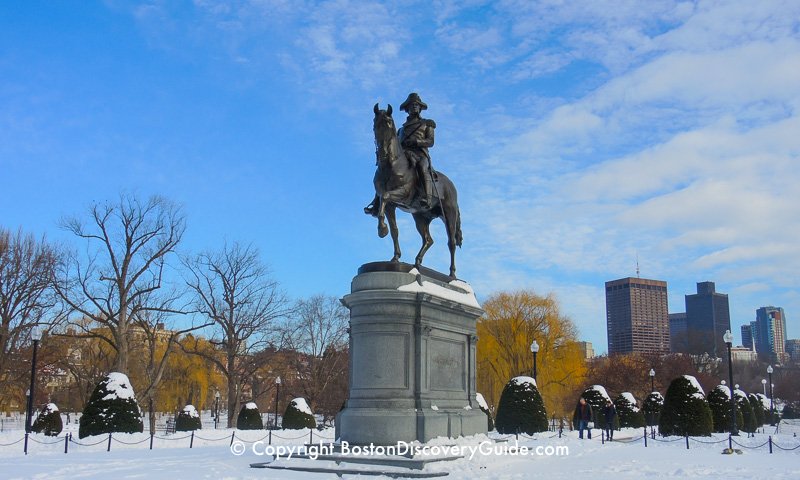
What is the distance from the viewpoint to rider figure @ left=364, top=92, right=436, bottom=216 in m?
16.6

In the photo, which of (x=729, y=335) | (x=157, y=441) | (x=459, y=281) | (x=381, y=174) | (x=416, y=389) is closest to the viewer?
(x=416, y=389)

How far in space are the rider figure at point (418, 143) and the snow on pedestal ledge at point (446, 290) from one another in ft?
6.55

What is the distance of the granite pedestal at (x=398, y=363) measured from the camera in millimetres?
14042

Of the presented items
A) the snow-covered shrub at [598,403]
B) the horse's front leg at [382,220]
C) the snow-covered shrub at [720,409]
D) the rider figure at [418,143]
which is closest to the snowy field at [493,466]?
the horse's front leg at [382,220]

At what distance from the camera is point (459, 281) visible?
1816 cm

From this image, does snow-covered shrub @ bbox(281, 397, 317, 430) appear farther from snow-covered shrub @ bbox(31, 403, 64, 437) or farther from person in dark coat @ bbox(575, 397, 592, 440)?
person in dark coat @ bbox(575, 397, 592, 440)

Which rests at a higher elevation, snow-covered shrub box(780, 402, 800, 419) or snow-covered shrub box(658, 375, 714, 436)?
snow-covered shrub box(658, 375, 714, 436)

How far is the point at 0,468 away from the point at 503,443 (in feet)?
35.1

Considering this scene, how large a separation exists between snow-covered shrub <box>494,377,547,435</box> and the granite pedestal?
12.8 m

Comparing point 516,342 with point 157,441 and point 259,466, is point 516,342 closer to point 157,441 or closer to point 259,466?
point 157,441

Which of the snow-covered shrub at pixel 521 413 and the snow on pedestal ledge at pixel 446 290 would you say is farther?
the snow-covered shrub at pixel 521 413

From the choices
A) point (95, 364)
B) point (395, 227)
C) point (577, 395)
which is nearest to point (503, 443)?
point (395, 227)

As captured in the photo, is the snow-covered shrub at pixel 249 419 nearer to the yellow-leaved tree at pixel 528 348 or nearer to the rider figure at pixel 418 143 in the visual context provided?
the yellow-leaved tree at pixel 528 348

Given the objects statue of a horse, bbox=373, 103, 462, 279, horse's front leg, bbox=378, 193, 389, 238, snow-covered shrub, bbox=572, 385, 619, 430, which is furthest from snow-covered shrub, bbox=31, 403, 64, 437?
snow-covered shrub, bbox=572, 385, 619, 430
